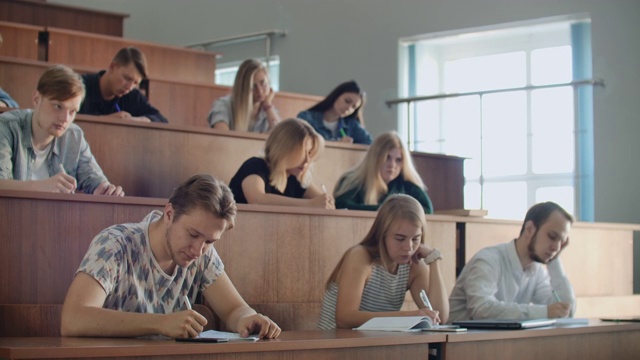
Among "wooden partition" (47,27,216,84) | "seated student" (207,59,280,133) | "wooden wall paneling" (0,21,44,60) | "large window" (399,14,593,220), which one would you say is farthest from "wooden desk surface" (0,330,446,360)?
"wooden wall paneling" (0,21,44,60)

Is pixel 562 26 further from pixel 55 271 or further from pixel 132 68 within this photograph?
pixel 55 271

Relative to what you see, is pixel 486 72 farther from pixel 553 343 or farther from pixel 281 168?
pixel 553 343

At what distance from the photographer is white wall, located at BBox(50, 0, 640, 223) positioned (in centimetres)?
652

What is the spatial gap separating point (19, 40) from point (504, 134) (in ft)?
11.6

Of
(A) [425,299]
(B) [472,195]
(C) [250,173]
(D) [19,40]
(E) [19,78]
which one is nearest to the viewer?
(A) [425,299]

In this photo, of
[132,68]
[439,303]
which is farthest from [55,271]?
[132,68]

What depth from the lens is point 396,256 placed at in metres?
3.12

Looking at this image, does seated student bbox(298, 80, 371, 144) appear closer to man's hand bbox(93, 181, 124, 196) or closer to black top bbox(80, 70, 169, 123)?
black top bbox(80, 70, 169, 123)

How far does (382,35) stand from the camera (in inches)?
311

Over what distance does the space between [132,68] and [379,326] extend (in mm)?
2252

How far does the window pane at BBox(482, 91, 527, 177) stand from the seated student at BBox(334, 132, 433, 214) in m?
2.92

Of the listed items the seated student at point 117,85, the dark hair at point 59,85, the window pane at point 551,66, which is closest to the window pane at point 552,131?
the window pane at point 551,66

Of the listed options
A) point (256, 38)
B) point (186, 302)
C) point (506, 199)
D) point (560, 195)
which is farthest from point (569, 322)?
point (256, 38)

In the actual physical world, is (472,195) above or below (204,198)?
above
